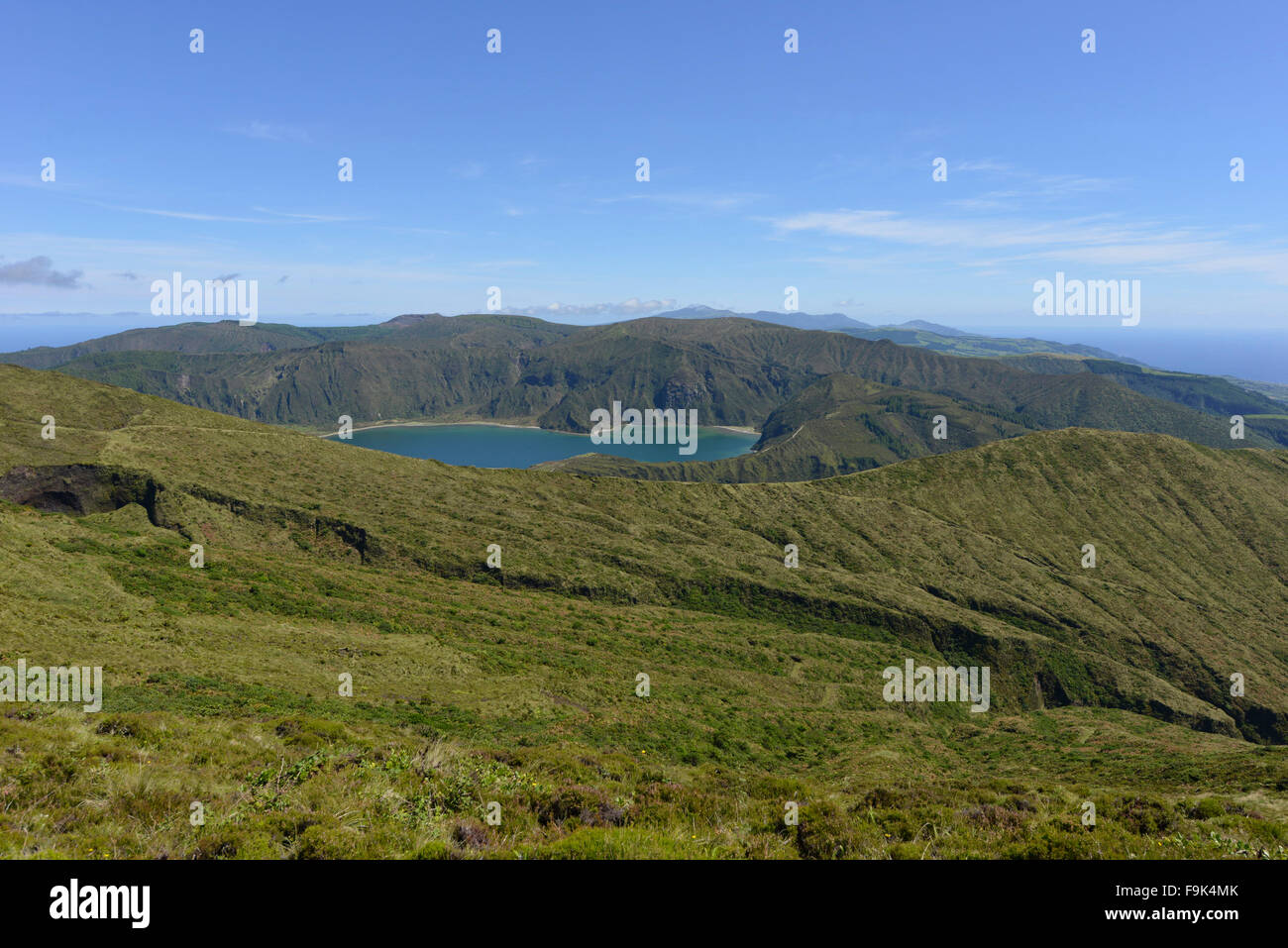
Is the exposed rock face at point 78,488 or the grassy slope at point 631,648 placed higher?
the exposed rock face at point 78,488

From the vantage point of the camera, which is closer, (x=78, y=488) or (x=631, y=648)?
(x=631, y=648)

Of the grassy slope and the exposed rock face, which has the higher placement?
the exposed rock face

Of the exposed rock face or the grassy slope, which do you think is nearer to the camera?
the grassy slope

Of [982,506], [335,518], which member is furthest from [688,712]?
[982,506]

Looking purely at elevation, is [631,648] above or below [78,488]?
below

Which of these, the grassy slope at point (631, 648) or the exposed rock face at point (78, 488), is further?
the exposed rock face at point (78, 488)

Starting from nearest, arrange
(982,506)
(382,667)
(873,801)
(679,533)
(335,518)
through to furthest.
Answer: (873,801)
(382,667)
(335,518)
(679,533)
(982,506)
